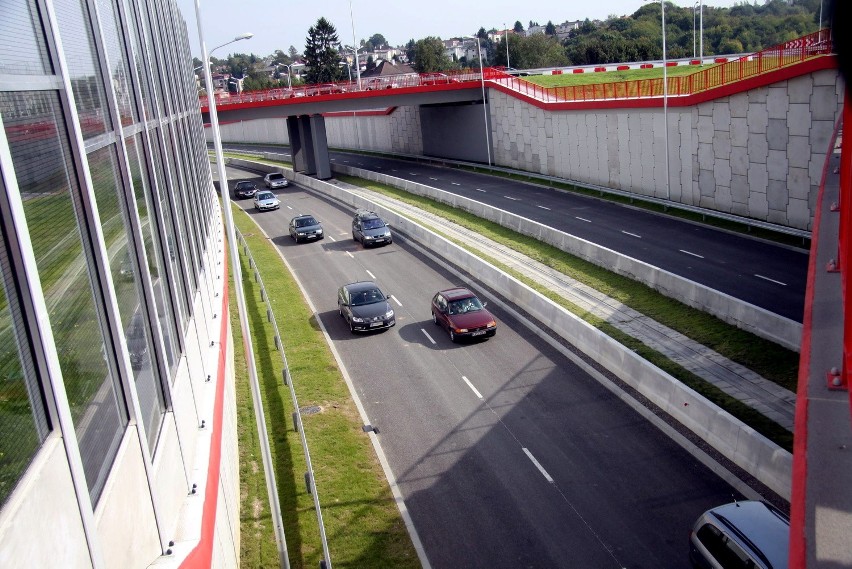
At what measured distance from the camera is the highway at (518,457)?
47.9 ft

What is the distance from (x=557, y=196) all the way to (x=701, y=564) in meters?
37.8

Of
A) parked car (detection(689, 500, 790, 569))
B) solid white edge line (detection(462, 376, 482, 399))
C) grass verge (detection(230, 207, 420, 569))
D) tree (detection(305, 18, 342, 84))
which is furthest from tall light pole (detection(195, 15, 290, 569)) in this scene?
tree (detection(305, 18, 342, 84))

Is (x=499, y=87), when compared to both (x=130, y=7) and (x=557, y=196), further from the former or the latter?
(x=130, y=7)

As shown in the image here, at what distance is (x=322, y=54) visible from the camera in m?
140

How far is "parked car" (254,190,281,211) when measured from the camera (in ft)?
182

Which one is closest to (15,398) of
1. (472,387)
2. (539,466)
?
(539,466)

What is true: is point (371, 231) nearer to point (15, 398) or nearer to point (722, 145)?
point (722, 145)

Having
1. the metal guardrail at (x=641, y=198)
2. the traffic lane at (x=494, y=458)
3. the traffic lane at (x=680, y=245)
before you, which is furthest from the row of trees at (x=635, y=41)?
the traffic lane at (x=494, y=458)

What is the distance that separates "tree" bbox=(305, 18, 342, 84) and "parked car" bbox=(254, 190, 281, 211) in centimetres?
8670

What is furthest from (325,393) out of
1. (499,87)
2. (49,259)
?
(499,87)

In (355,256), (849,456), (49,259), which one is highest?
(49,259)

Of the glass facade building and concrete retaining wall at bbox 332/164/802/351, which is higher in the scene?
the glass facade building

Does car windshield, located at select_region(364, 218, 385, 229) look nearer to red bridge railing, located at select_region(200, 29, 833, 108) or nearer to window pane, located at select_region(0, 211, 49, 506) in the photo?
red bridge railing, located at select_region(200, 29, 833, 108)

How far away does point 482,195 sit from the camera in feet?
169
